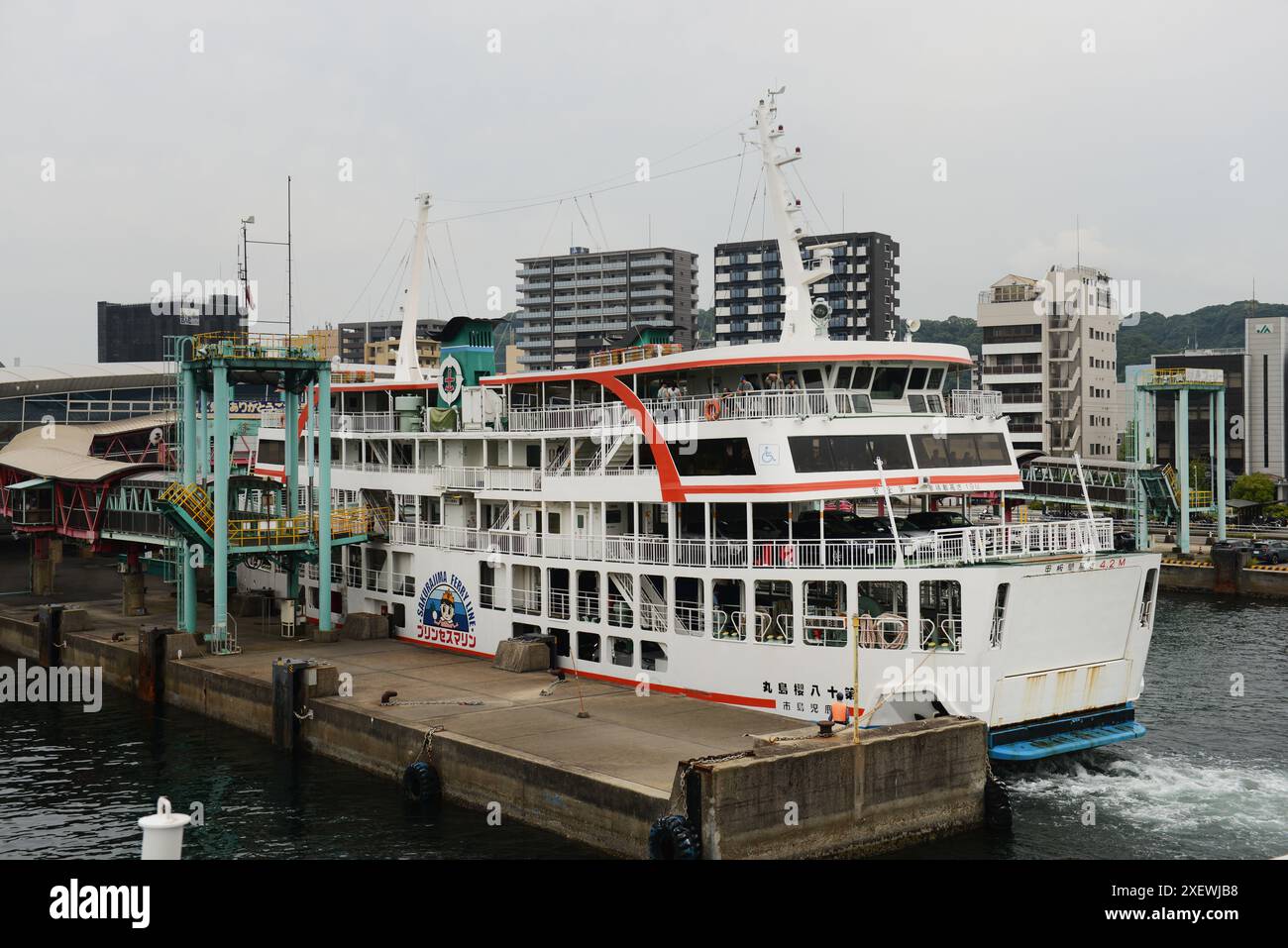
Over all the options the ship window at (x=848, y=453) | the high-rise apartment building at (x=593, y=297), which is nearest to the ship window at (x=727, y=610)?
the ship window at (x=848, y=453)

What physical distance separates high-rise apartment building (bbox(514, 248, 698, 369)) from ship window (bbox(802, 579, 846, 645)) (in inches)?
5453

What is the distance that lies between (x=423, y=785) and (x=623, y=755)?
5065 millimetres

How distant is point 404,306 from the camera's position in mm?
51969

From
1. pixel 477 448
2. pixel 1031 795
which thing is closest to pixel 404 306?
pixel 477 448

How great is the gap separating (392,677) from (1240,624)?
41140mm

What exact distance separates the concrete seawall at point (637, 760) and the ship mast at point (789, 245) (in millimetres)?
10788

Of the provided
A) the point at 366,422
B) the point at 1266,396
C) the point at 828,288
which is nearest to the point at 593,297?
the point at 828,288

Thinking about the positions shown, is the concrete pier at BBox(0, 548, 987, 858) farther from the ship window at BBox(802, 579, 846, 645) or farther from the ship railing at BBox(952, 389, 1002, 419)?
the ship railing at BBox(952, 389, 1002, 419)

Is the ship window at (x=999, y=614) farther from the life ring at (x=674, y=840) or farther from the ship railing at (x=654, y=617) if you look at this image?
the ship railing at (x=654, y=617)

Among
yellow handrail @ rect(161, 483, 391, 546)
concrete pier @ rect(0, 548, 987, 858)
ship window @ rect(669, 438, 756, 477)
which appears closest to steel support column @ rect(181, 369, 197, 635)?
yellow handrail @ rect(161, 483, 391, 546)

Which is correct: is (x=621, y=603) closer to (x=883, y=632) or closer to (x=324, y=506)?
(x=883, y=632)

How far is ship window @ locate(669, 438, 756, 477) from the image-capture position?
32.1m
